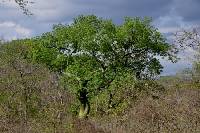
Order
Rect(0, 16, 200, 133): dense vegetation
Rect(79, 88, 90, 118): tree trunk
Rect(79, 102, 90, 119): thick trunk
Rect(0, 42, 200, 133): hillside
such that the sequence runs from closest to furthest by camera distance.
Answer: Rect(0, 42, 200, 133): hillside
Rect(0, 16, 200, 133): dense vegetation
Rect(79, 88, 90, 118): tree trunk
Rect(79, 102, 90, 119): thick trunk

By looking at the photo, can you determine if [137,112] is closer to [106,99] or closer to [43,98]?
[106,99]

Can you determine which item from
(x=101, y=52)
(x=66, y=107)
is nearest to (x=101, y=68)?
(x=101, y=52)

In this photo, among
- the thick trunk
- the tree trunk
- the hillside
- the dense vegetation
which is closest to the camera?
the hillside

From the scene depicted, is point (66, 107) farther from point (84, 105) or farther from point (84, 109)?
point (84, 109)

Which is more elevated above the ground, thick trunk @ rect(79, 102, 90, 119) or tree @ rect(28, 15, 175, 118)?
tree @ rect(28, 15, 175, 118)

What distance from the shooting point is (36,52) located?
2050 inches

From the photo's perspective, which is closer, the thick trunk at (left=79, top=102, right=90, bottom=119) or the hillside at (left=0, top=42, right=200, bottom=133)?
the hillside at (left=0, top=42, right=200, bottom=133)

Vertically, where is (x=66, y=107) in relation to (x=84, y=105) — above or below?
below

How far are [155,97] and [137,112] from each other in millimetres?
5154

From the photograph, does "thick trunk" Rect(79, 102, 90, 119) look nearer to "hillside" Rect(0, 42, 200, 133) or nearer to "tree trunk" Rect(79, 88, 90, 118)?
"tree trunk" Rect(79, 88, 90, 118)

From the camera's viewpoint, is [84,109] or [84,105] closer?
[84,109]

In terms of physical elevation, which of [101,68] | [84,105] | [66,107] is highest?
[101,68]

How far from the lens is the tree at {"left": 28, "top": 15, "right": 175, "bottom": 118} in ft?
159

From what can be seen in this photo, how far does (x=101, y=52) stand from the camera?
48719 mm
